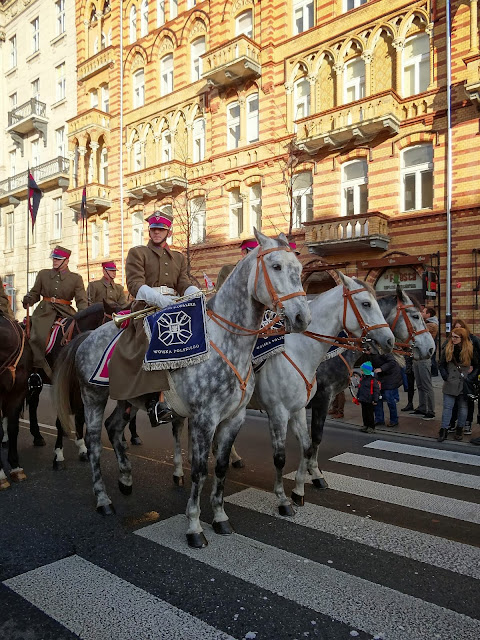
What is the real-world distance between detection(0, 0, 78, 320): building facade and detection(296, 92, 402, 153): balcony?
16.6 metres

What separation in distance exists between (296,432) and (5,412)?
13.0 ft

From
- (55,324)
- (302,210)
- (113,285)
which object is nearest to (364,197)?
(302,210)

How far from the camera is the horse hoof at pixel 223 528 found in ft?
14.7

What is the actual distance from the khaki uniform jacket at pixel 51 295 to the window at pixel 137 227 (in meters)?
18.9

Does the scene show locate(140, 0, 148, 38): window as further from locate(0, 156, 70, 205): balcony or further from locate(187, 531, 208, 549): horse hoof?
locate(187, 531, 208, 549): horse hoof

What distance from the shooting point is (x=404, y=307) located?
670 centimetres

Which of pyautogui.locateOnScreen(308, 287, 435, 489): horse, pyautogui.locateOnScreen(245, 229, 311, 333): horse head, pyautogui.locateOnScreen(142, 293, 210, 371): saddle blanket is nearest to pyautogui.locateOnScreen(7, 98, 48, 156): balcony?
pyautogui.locateOnScreen(308, 287, 435, 489): horse

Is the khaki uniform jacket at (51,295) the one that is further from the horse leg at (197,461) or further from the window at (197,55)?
the window at (197,55)

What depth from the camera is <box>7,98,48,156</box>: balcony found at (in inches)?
1227

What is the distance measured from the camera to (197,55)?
2375 centimetres

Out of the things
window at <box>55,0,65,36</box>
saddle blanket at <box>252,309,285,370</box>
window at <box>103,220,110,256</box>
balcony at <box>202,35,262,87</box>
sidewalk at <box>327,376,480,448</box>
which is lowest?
sidewalk at <box>327,376,480,448</box>

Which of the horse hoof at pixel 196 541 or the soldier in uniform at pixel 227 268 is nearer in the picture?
the horse hoof at pixel 196 541

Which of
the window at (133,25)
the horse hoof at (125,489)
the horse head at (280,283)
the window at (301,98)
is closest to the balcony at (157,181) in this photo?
the window at (301,98)

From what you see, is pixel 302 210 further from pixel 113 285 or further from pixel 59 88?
pixel 59 88
